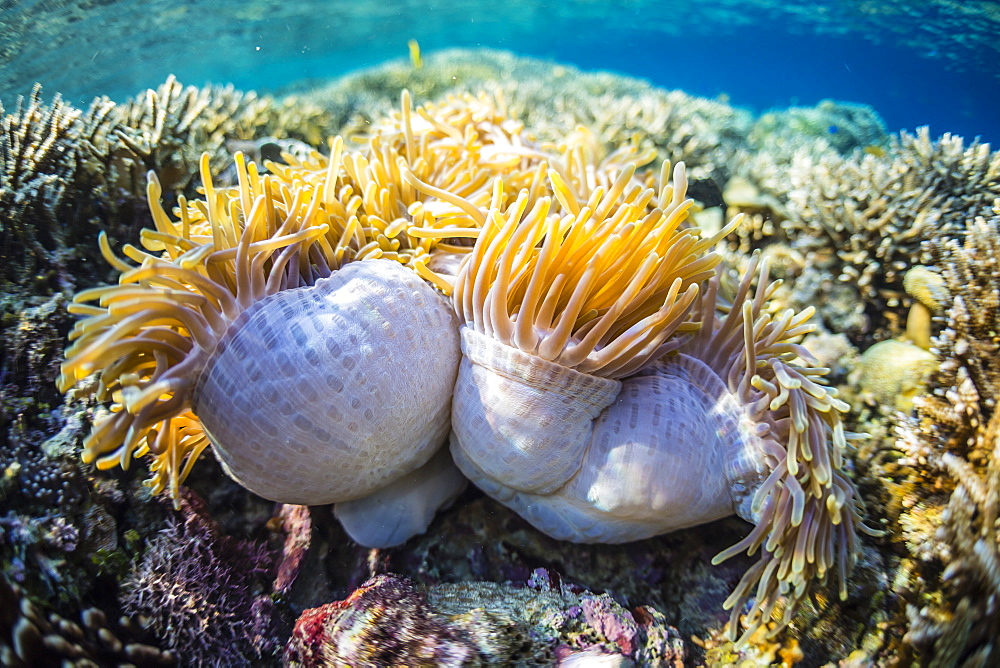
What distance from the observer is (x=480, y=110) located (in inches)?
116

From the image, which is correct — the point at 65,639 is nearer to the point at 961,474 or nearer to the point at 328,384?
the point at 328,384

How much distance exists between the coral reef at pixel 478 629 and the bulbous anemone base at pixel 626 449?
0.28 meters

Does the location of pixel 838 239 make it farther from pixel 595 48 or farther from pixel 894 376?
pixel 595 48

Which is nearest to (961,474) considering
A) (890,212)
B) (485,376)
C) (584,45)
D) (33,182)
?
(485,376)

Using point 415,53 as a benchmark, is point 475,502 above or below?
below

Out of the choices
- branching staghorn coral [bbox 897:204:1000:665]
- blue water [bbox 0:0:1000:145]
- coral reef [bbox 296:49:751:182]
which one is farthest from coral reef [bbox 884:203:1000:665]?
blue water [bbox 0:0:1000:145]

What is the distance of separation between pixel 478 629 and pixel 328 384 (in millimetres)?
924

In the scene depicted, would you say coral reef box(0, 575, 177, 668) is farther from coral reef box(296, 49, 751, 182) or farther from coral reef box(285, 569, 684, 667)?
coral reef box(296, 49, 751, 182)

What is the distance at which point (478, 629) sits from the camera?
1.55 metres

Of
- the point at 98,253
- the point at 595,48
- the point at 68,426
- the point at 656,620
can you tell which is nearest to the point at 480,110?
the point at 98,253

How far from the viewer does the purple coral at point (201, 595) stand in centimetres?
161

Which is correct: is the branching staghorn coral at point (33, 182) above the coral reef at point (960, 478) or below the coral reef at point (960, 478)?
above

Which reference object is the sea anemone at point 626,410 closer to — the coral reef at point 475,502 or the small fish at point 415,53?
the coral reef at point 475,502

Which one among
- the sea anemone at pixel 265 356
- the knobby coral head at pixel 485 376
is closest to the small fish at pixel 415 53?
the knobby coral head at pixel 485 376
